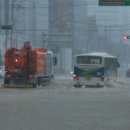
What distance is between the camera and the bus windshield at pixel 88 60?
169 ft

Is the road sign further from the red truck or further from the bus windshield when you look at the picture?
the bus windshield

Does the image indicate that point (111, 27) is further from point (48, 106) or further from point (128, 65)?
point (48, 106)

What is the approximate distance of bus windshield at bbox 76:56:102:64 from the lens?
5162 cm

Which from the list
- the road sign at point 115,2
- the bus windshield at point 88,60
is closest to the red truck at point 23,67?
the bus windshield at point 88,60

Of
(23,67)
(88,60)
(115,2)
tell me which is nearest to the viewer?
(115,2)

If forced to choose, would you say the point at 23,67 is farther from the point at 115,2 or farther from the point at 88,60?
the point at 115,2

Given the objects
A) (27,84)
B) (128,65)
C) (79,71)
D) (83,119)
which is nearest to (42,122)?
(83,119)

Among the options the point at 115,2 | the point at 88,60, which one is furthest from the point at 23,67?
the point at 115,2

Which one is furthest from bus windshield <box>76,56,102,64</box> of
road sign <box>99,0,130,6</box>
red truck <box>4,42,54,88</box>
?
road sign <box>99,0,130,6</box>

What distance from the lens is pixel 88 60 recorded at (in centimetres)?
5178

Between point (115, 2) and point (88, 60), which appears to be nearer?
point (115, 2)

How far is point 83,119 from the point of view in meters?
18.4

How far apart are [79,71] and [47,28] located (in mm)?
68414

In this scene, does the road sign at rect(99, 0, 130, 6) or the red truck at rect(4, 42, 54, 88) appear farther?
the red truck at rect(4, 42, 54, 88)
